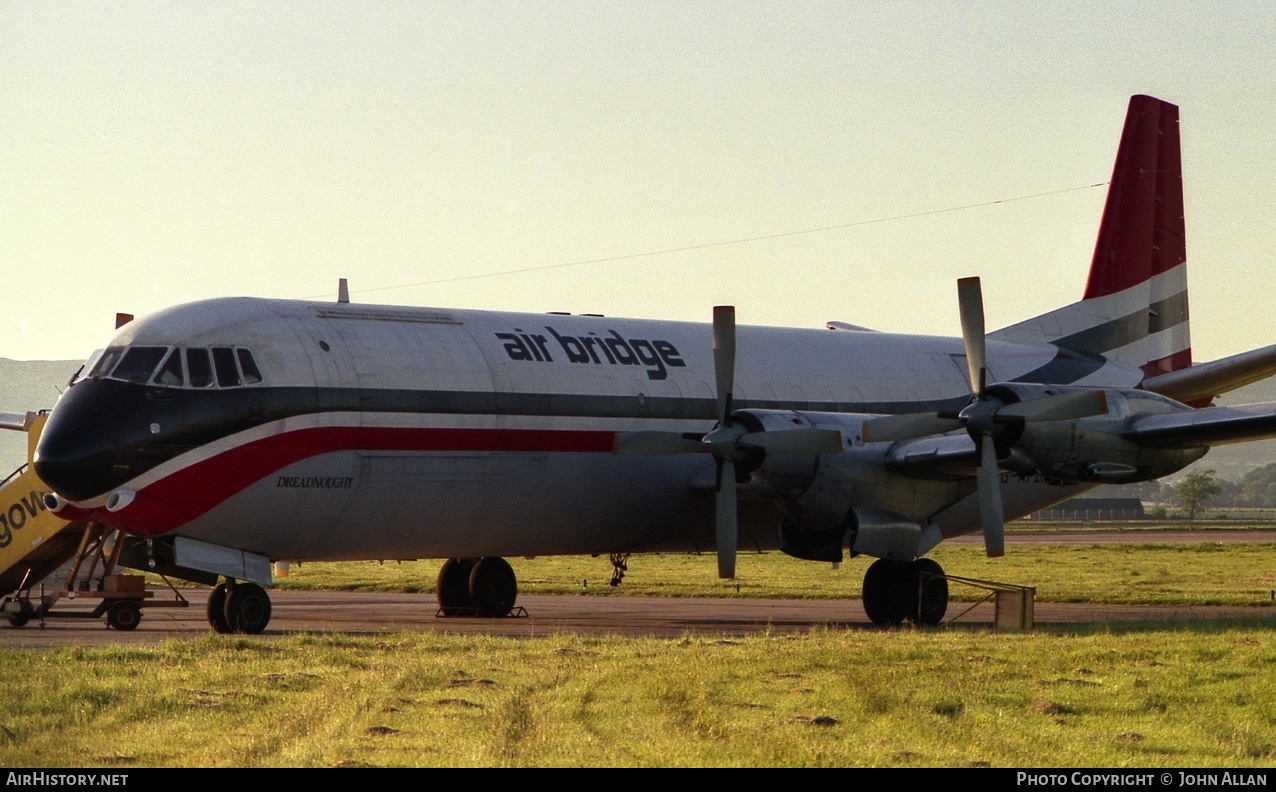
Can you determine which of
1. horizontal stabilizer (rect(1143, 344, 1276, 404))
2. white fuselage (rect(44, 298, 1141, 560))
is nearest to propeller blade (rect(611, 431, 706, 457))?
white fuselage (rect(44, 298, 1141, 560))

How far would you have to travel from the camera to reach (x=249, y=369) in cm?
2141

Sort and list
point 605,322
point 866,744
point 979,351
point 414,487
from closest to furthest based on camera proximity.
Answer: point 866,744 → point 414,487 → point 979,351 → point 605,322

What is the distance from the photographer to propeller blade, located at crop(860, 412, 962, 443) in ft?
76.6

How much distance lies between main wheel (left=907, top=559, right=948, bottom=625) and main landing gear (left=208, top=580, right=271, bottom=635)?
10.2 meters

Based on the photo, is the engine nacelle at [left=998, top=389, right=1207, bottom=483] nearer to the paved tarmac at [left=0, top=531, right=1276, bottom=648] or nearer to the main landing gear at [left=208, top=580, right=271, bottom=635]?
the paved tarmac at [left=0, top=531, right=1276, bottom=648]

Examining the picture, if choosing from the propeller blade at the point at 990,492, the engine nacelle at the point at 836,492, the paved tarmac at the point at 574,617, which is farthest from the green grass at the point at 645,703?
the paved tarmac at the point at 574,617

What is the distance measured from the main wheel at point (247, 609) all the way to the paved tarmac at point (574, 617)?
1036 millimetres

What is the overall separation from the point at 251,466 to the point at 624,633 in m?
6.17

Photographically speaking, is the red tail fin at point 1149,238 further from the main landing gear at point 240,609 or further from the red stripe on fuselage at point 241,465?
the main landing gear at point 240,609

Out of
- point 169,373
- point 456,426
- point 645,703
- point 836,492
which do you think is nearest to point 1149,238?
point 836,492

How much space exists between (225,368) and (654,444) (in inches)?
257

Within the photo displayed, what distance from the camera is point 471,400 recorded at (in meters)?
23.2

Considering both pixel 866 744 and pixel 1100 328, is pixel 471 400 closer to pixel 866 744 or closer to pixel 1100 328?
pixel 866 744
